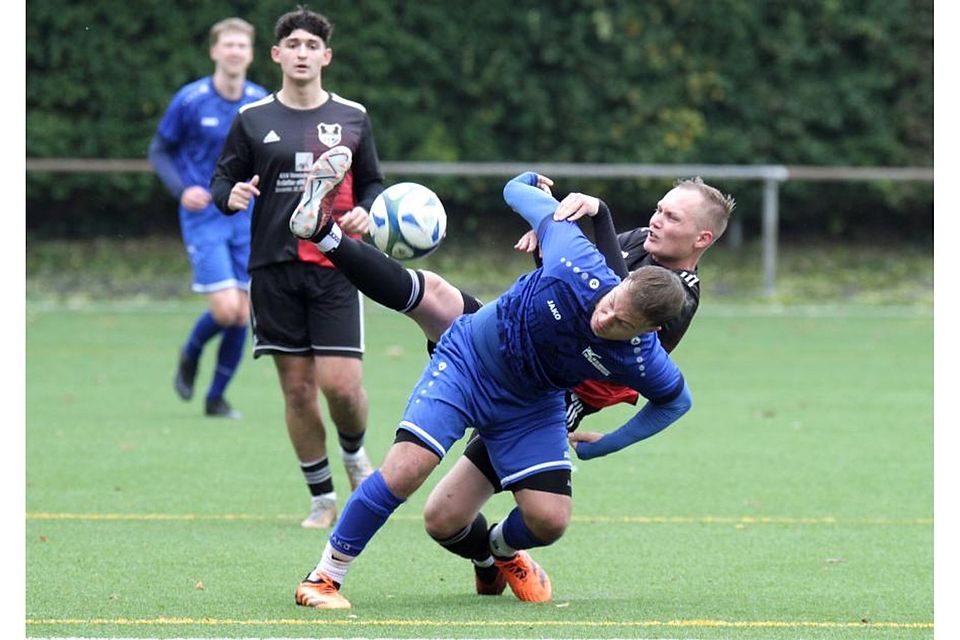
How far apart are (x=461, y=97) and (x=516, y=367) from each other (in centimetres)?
1521

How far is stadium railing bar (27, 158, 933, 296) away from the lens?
18.4 metres

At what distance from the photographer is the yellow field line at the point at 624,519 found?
791 cm

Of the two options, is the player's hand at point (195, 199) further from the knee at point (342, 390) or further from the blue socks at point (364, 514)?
the blue socks at point (364, 514)

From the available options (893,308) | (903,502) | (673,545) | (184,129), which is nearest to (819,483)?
(903,502)

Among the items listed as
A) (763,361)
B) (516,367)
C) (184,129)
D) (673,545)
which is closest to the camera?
(516,367)

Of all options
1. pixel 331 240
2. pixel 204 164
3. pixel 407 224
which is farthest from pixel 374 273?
pixel 204 164

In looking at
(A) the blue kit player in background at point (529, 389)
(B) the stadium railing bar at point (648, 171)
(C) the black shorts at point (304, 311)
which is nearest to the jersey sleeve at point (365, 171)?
(C) the black shorts at point (304, 311)

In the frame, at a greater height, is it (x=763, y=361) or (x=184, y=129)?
(x=184, y=129)

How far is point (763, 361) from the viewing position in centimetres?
1459

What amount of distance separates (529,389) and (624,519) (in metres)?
2.21

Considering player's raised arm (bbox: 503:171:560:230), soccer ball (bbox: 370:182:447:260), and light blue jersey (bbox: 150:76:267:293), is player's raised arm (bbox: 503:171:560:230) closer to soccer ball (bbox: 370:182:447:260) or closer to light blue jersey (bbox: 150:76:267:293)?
soccer ball (bbox: 370:182:447:260)

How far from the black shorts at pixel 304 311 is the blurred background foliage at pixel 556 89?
40.1 ft

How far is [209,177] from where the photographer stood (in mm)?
11203
